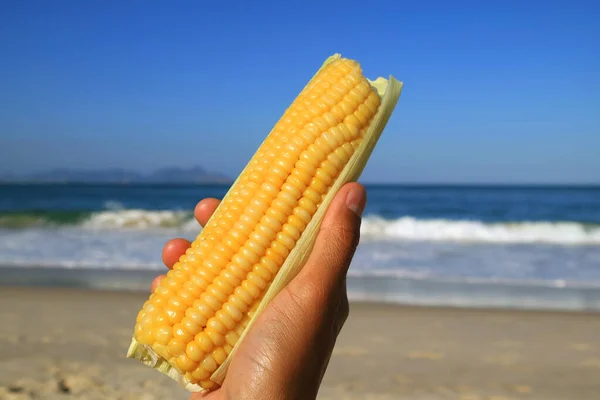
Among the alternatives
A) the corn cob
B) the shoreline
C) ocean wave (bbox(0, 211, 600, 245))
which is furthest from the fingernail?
ocean wave (bbox(0, 211, 600, 245))

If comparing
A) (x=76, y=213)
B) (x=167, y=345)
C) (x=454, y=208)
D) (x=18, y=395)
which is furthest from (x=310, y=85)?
(x=454, y=208)

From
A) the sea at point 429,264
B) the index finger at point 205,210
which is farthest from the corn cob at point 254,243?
the sea at point 429,264

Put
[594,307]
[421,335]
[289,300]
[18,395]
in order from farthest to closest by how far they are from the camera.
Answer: [594,307], [421,335], [18,395], [289,300]

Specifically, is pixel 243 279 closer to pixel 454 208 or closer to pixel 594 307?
pixel 594 307

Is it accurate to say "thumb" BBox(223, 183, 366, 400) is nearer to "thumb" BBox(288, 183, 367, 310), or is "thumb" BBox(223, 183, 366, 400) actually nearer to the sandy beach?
"thumb" BBox(288, 183, 367, 310)

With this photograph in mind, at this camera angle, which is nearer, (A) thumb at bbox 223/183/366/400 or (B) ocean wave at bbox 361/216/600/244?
(A) thumb at bbox 223/183/366/400

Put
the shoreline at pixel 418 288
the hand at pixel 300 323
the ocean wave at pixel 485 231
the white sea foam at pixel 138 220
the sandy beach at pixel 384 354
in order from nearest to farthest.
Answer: the hand at pixel 300 323 < the sandy beach at pixel 384 354 < the shoreline at pixel 418 288 < the ocean wave at pixel 485 231 < the white sea foam at pixel 138 220

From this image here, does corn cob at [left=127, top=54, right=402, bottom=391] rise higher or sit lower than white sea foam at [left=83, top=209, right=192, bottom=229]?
higher

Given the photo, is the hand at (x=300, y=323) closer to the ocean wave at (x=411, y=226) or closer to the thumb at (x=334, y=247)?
the thumb at (x=334, y=247)
